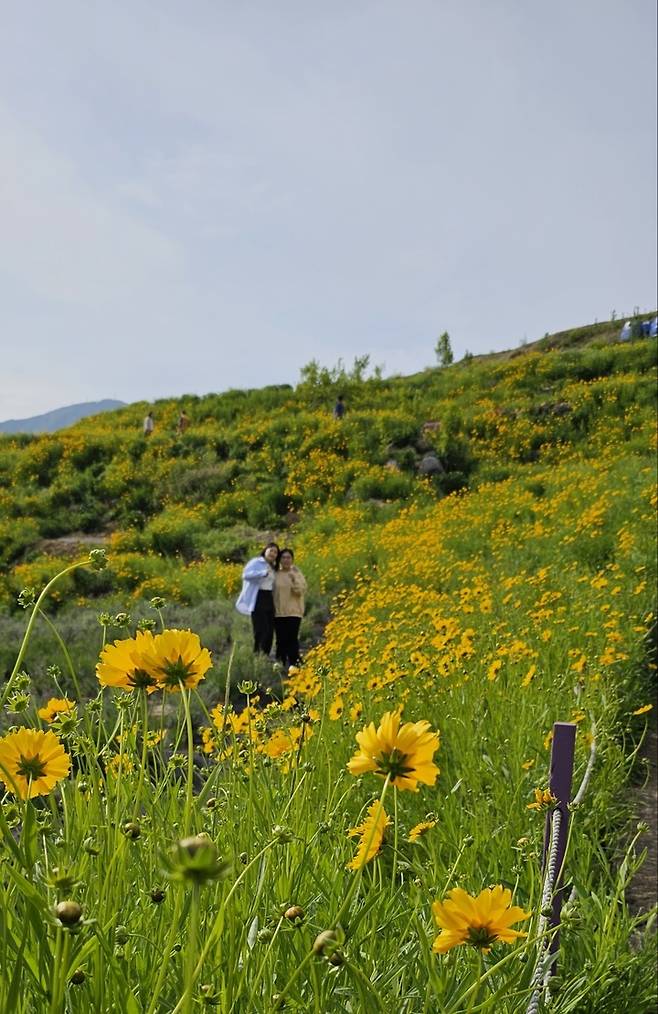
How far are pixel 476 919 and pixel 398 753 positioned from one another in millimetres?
217

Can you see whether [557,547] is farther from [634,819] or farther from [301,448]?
[301,448]

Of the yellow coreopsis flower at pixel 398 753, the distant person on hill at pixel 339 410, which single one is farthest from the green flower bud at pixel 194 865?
the distant person on hill at pixel 339 410

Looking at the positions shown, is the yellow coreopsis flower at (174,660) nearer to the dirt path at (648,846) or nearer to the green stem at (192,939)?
the green stem at (192,939)

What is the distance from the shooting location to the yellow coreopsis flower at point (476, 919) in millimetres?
945

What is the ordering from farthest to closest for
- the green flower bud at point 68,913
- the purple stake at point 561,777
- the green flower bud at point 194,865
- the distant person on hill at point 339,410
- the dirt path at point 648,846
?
1. the distant person on hill at point 339,410
2. the dirt path at point 648,846
3. the purple stake at point 561,777
4. the green flower bud at point 68,913
5. the green flower bud at point 194,865

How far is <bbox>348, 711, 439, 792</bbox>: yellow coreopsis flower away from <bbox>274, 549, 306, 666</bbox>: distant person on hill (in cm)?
595

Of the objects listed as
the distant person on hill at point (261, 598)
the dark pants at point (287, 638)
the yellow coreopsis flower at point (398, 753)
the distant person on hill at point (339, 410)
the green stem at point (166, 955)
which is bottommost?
the dark pants at point (287, 638)

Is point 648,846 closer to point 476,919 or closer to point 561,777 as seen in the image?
point 561,777

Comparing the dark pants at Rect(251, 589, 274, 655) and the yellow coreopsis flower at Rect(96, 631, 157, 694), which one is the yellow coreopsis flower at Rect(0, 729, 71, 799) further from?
the dark pants at Rect(251, 589, 274, 655)

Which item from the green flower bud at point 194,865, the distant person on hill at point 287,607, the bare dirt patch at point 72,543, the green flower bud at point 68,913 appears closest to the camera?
the green flower bud at point 194,865

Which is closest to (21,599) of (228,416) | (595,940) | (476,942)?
(476,942)

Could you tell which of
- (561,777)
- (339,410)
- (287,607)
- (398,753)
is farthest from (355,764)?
(339,410)

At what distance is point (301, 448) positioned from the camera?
1825 centimetres

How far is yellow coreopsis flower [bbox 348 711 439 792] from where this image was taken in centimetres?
99
